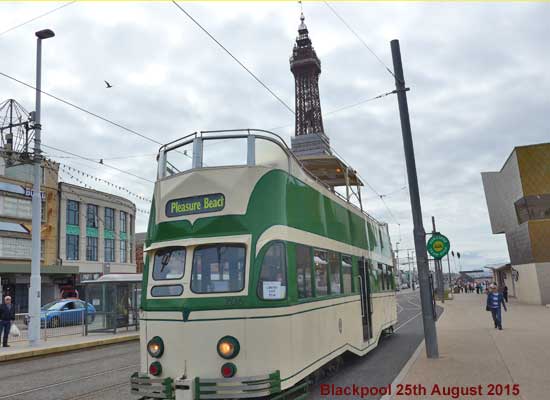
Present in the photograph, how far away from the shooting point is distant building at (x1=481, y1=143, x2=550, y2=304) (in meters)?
32.6

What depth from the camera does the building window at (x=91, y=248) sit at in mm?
45000

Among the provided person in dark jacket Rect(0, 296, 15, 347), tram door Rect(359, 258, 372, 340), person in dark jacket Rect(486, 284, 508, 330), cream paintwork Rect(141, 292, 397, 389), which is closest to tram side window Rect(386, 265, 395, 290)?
tram door Rect(359, 258, 372, 340)

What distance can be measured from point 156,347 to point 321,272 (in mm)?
2927

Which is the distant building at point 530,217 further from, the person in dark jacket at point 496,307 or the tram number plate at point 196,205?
the tram number plate at point 196,205

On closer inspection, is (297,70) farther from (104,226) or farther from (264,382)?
(264,382)

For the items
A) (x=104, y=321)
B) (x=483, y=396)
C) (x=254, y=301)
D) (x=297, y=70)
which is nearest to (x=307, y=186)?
(x=254, y=301)

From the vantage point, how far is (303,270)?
7352mm

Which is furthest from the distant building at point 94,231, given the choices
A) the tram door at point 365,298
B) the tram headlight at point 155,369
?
the tram headlight at point 155,369

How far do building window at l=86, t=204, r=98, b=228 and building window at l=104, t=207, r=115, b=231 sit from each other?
4.64 ft

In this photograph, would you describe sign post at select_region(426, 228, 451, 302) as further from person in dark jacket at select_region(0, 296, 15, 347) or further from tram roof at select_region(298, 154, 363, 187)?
person in dark jacket at select_region(0, 296, 15, 347)

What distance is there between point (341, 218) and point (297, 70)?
98946 mm

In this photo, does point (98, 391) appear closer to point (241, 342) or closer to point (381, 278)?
point (241, 342)

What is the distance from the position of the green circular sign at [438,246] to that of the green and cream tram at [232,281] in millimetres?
4563

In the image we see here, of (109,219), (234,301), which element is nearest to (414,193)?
(234,301)
